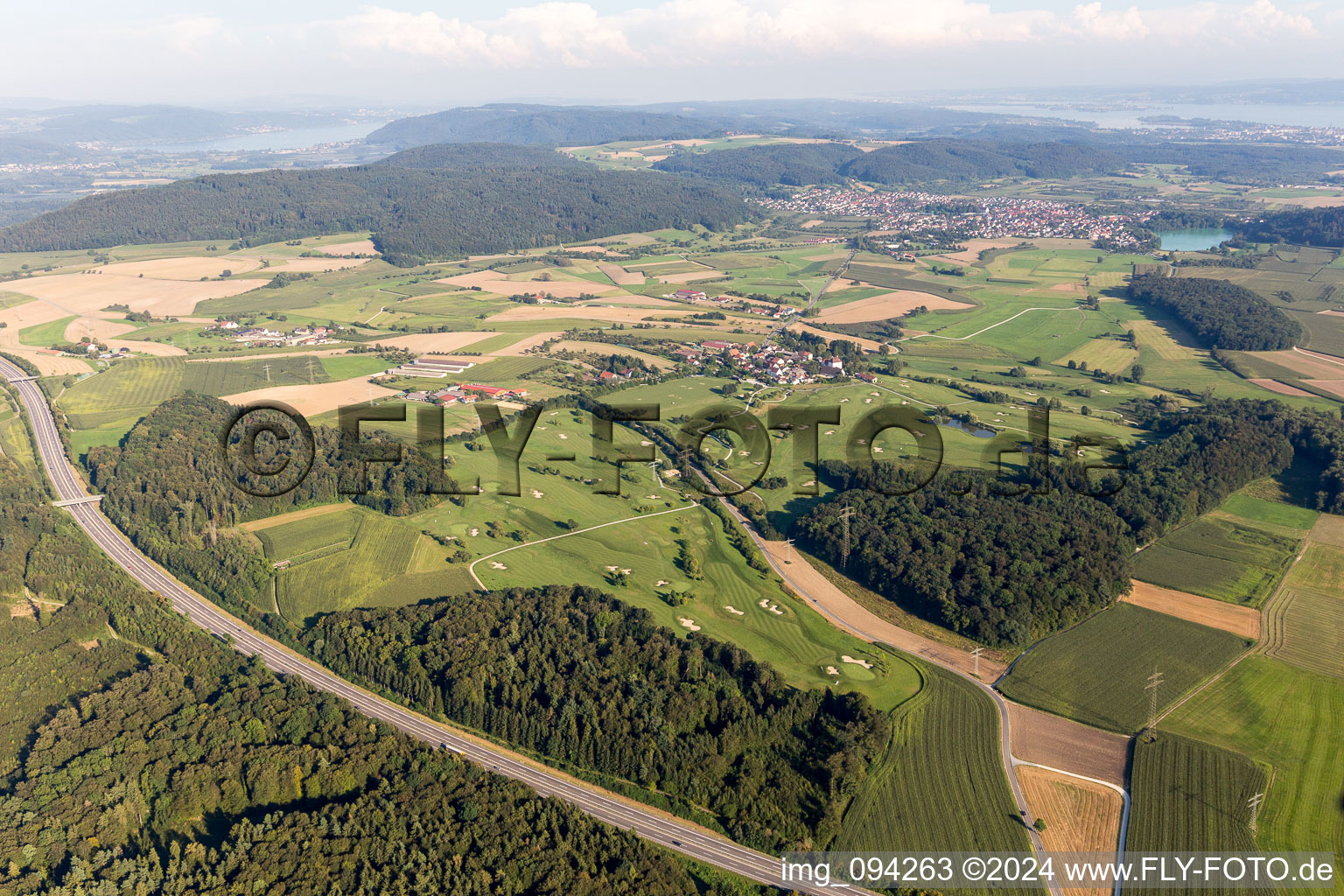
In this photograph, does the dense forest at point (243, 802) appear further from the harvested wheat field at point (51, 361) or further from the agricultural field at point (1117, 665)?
the harvested wheat field at point (51, 361)

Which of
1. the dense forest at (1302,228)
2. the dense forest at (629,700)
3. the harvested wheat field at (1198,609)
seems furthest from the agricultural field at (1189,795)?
the dense forest at (1302,228)

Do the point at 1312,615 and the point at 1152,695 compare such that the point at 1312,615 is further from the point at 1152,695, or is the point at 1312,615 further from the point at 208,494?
the point at 208,494

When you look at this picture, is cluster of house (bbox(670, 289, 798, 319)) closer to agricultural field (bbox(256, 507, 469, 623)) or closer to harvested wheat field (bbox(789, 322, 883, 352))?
harvested wheat field (bbox(789, 322, 883, 352))

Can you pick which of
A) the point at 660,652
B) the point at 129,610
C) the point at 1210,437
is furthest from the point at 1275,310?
the point at 129,610

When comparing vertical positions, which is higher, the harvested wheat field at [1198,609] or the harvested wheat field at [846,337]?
the harvested wheat field at [846,337]

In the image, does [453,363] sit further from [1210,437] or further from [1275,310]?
[1275,310]

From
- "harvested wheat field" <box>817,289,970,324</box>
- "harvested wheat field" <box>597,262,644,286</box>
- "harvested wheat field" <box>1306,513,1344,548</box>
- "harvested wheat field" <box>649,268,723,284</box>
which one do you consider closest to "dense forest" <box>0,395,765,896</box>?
"harvested wheat field" <box>1306,513,1344,548</box>
